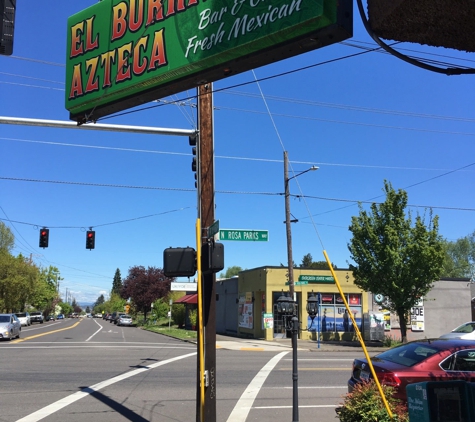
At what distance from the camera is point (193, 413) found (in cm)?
948

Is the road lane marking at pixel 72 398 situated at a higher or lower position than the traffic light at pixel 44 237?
lower

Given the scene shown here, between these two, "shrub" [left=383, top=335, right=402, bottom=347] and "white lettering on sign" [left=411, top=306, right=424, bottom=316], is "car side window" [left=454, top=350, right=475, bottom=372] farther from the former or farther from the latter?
"white lettering on sign" [left=411, top=306, right=424, bottom=316]

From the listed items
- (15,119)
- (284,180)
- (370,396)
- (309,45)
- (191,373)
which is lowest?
(191,373)

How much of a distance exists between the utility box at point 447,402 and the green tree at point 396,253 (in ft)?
72.0

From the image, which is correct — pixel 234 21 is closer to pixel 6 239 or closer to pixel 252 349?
pixel 252 349

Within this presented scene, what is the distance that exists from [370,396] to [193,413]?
4.13 meters

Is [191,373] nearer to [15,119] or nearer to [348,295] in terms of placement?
[15,119]

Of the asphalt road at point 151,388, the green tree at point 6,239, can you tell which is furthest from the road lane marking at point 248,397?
the green tree at point 6,239

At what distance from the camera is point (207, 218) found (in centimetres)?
793

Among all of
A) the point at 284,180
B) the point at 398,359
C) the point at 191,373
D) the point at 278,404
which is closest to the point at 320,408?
the point at 278,404

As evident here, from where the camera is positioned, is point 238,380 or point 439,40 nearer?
point 439,40

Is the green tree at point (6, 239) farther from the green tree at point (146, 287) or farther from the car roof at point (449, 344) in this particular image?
the car roof at point (449, 344)

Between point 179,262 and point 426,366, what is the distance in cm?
414

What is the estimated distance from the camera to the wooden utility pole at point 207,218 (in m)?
7.54
